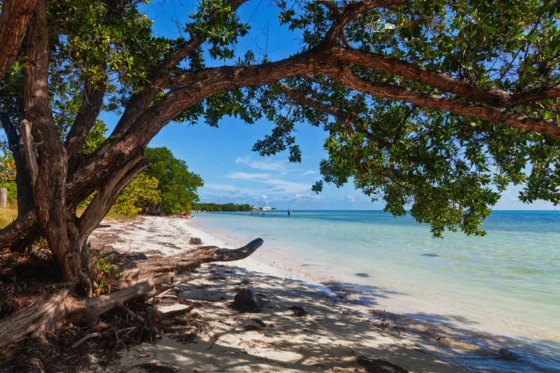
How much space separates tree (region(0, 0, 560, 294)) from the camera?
3.28 meters

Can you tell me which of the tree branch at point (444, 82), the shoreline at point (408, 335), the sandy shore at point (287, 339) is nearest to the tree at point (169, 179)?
the shoreline at point (408, 335)

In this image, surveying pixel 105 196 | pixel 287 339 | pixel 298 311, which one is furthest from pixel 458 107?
pixel 105 196

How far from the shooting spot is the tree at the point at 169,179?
1609 inches

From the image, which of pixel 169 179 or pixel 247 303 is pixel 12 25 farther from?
pixel 169 179

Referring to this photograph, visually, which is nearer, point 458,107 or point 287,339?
point 458,107

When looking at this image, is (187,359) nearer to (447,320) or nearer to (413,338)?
(413,338)

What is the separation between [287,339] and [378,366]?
3.78 feet

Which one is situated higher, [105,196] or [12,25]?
[12,25]

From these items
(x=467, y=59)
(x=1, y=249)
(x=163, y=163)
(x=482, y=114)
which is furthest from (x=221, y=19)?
(x=163, y=163)

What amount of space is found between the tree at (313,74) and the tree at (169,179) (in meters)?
37.6

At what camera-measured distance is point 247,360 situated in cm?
326

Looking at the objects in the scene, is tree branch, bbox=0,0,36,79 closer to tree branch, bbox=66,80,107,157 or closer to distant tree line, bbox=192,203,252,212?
tree branch, bbox=66,80,107,157

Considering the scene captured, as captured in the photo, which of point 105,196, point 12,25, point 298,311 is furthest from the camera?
point 298,311

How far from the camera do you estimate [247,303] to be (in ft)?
16.5
